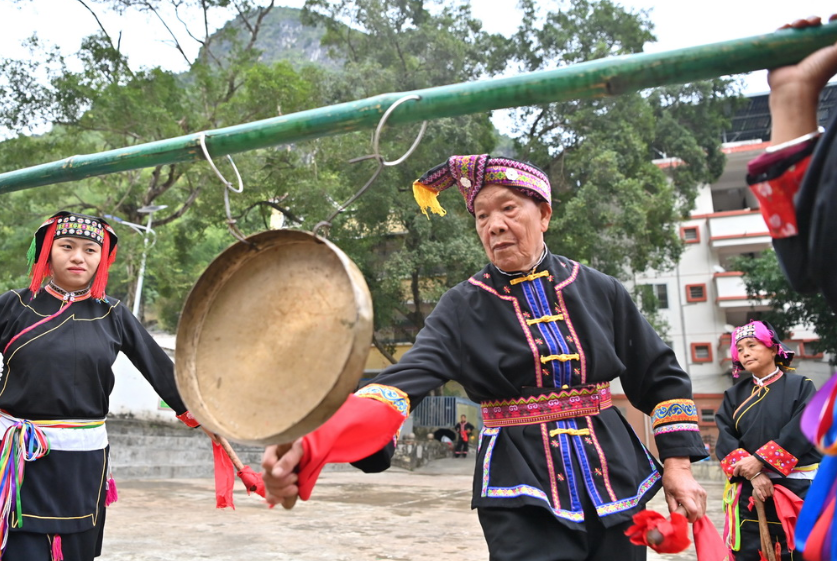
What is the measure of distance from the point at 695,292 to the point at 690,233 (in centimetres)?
260

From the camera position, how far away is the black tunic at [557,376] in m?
2.20

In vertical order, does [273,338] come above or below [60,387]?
above

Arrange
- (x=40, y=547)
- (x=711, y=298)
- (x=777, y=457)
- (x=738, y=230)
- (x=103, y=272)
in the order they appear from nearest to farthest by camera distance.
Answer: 1. (x=40, y=547)
2. (x=103, y=272)
3. (x=777, y=457)
4. (x=738, y=230)
5. (x=711, y=298)

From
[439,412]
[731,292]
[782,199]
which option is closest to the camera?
[782,199]

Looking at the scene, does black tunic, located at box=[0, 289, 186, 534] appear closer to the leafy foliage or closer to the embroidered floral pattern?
the embroidered floral pattern

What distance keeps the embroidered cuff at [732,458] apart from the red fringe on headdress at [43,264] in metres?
4.32

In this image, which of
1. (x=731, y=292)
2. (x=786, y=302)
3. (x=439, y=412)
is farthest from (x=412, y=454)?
(x=731, y=292)

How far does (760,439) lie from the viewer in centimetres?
480

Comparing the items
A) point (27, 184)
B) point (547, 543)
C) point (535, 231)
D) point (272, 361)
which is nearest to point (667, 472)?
point (547, 543)

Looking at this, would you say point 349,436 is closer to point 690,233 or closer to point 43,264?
point 43,264

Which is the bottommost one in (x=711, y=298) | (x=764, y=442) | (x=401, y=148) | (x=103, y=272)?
(x=764, y=442)

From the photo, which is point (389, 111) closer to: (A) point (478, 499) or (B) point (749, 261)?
(A) point (478, 499)

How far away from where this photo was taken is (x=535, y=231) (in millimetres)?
2551

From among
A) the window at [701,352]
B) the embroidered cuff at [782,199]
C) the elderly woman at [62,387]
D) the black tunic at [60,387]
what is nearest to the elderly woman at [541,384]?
the embroidered cuff at [782,199]
